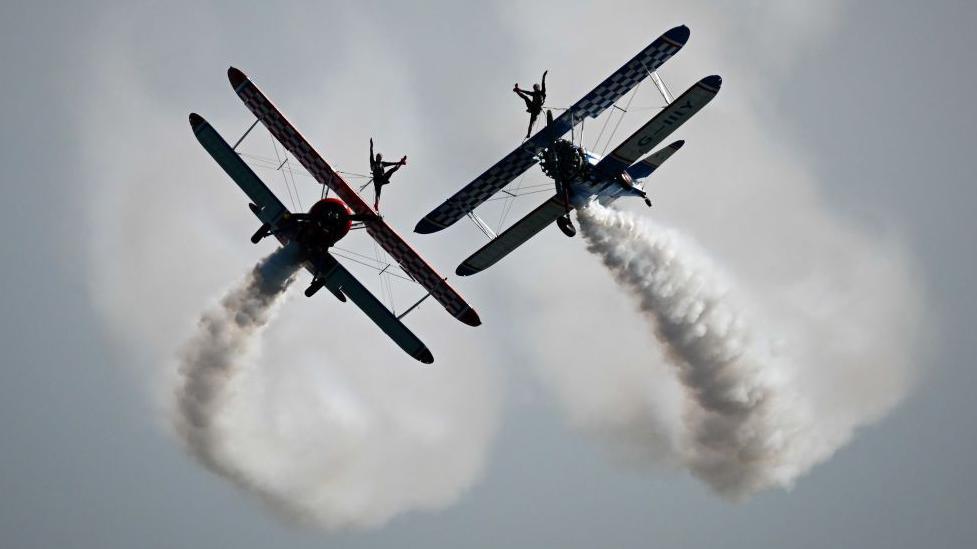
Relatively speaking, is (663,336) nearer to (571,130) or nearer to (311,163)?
(571,130)

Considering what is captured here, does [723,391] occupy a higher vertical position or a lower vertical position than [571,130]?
lower

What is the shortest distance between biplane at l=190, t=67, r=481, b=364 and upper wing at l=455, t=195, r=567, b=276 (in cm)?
148

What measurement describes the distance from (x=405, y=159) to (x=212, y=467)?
1044 centimetres

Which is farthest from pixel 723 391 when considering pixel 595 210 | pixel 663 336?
pixel 595 210

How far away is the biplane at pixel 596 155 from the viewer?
129 feet

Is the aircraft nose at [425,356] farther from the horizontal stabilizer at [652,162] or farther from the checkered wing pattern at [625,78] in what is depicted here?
the horizontal stabilizer at [652,162]

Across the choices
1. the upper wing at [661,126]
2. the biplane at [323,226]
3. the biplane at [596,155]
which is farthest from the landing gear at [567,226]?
the biplane at [323,226]

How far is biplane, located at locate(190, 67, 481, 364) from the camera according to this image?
3834 centimetres

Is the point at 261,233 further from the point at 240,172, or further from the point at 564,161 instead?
the point at 564,161

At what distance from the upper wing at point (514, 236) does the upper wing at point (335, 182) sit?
149 cm

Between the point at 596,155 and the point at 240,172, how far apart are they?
28.1 feet

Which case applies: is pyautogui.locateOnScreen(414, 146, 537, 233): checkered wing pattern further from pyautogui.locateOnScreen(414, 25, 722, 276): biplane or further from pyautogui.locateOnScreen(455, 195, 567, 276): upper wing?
pyautogui.locateOnScreen(455, 195, 567, 276): upper wing

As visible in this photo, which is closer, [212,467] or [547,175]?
[547,175]

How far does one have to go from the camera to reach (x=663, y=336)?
43812 mm
